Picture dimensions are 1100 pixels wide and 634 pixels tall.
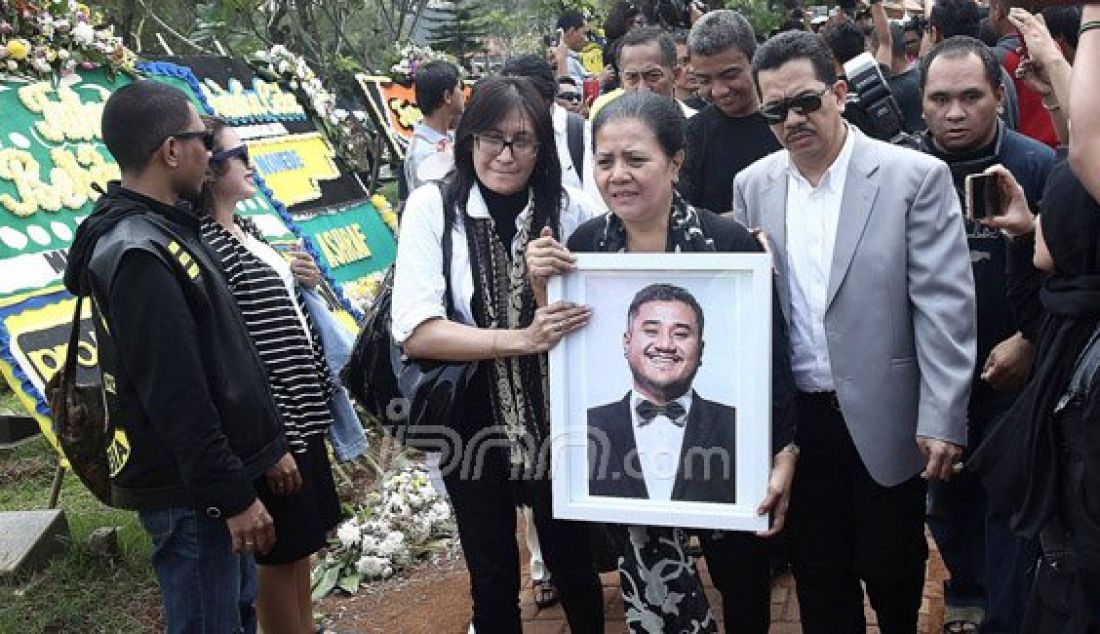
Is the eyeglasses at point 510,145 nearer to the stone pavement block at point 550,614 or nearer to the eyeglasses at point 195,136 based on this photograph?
the eyeglasses at point 195,136

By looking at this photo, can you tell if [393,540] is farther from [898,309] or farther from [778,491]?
[898,309]

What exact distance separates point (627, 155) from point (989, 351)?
1.48 m

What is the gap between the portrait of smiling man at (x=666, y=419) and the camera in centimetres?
251

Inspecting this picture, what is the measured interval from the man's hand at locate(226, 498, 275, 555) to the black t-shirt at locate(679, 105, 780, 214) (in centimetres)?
214

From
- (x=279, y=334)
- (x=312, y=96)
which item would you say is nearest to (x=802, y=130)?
(x=279, y=334)

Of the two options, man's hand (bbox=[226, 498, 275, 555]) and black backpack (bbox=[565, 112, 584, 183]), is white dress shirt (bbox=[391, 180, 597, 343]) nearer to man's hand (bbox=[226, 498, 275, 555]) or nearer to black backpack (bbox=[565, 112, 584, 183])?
man's hand (bbox=[226, 498, 275, 555])

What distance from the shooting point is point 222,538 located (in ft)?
9.37

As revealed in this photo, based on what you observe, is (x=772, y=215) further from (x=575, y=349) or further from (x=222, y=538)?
(x=222, y=538)

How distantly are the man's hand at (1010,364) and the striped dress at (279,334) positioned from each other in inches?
82.3

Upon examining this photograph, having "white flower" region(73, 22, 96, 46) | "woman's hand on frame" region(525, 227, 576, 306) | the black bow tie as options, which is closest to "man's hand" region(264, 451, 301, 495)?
"woman's hand on frame" region(525, 227, 576, 306)

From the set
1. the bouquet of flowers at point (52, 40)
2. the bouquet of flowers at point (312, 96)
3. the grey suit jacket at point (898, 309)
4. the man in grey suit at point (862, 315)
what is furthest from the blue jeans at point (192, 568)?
the bouquet of flowers at point (312, 96)

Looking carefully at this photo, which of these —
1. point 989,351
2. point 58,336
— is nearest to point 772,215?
point 989,351

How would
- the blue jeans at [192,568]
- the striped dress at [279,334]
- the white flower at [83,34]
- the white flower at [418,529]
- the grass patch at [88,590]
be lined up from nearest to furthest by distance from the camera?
the blue jeans at [192,568], the striped dress at [279,334], the grass patch at [88,590], the white flower at [418,529], the white flower at [83,34]

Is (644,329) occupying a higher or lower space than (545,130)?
lower
